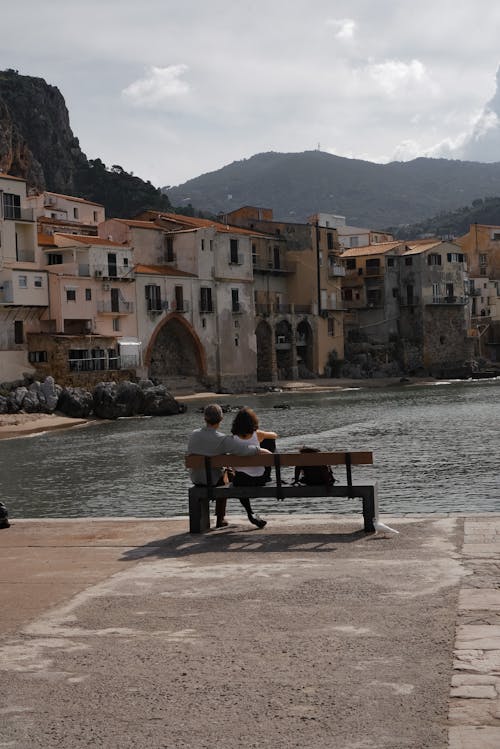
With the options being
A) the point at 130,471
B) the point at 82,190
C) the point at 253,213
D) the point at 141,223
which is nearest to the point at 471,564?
the point at 130,471

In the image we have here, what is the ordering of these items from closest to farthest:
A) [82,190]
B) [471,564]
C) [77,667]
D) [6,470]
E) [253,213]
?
[77,667]
[471,564]
[6,470]
[253,213]
[82,190]

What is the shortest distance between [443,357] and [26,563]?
98664 mm

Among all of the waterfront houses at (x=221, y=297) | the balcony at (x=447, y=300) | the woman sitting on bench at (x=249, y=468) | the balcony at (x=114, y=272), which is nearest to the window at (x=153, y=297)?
the waterfront houses at (x=221, y=297)

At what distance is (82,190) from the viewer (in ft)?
446

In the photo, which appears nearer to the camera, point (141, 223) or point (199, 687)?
point (199, 687)

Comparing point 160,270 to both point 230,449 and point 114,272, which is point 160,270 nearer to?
point 114,272

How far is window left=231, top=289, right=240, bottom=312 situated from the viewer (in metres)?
87.6

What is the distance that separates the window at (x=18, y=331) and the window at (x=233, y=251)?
23.9 metres

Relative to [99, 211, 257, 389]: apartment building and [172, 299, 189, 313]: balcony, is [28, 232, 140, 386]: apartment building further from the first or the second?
[172, 299, 189, 313]: balcony

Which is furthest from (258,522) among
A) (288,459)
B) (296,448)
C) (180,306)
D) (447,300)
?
(447,300)

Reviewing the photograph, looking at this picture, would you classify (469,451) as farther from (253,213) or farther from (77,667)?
(253,213)

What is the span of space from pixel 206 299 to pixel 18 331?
1996 centimetres

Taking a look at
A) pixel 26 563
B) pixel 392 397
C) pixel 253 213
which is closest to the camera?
pixel 26 563

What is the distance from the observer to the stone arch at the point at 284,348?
309ft
